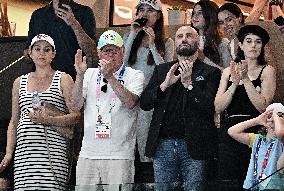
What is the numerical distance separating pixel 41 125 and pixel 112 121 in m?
0.71

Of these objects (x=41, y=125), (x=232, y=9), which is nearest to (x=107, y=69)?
(x=41, y=125)

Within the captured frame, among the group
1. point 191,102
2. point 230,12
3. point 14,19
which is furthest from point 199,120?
point 14,19

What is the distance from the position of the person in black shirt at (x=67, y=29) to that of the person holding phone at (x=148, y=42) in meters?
0.44

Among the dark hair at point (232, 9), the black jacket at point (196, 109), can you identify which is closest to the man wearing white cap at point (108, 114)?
the black jacket at point (196, 109)

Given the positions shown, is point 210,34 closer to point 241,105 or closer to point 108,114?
point 241,105

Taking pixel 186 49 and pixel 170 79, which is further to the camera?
pixel 186 49

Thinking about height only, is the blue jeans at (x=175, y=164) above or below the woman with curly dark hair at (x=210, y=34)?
below

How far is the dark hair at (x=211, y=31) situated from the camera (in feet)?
30.7

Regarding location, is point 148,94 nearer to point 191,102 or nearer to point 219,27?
point 191,102

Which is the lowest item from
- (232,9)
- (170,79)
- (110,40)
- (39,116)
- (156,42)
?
(39,116)

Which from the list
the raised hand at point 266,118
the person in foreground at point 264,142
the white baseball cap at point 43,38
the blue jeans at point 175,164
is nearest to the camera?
the person in foreground at point 264,142

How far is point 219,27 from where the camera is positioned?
9711 mm

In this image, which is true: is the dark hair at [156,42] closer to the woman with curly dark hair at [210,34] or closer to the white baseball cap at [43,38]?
the woman with curly dark hair at [210,34]

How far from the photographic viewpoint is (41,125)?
8.48 metres
